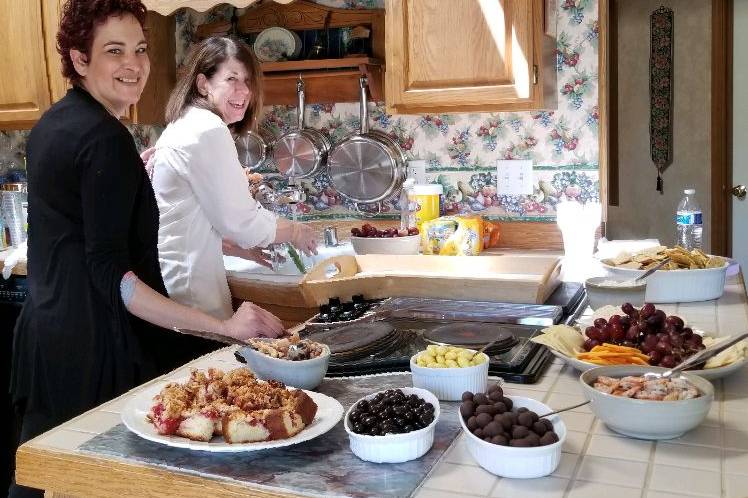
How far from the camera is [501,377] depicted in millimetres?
1449

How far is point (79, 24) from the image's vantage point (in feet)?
6.01

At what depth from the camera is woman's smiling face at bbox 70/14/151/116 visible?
72.8 inches

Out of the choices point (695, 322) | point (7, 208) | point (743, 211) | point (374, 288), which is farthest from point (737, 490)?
point (743, 211)

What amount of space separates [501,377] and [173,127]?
1299 mm

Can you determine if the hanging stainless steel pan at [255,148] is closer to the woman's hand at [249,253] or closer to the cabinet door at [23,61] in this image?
the woman's hand at [249,253]

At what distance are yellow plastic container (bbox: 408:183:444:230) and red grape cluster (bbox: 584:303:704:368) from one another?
1.54m

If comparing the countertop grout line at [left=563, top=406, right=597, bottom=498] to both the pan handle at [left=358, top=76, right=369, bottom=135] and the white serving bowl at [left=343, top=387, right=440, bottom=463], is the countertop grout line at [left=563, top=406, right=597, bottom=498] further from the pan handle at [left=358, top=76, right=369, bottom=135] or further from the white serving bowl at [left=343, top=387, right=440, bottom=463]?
the pan handle at [left=358, top=76, right=369, bottom=135]

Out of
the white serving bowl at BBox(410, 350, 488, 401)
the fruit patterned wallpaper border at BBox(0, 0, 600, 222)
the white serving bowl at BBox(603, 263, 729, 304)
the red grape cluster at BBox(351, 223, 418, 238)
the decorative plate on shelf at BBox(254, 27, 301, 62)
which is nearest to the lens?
the white serving bowl at BBox(410, 350, 488, 401)

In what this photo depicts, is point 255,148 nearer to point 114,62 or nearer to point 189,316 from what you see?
point 114,62

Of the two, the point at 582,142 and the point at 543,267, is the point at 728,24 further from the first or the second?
the point at 543,267

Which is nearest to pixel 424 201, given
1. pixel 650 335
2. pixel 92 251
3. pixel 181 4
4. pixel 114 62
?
pixel 181 4

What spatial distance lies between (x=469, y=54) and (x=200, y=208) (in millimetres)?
1064

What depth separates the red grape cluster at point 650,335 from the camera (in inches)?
53.3

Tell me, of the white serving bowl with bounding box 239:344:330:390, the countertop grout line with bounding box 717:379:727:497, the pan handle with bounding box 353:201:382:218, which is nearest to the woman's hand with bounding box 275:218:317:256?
the pan handle with bounding box 353:201:382:218
